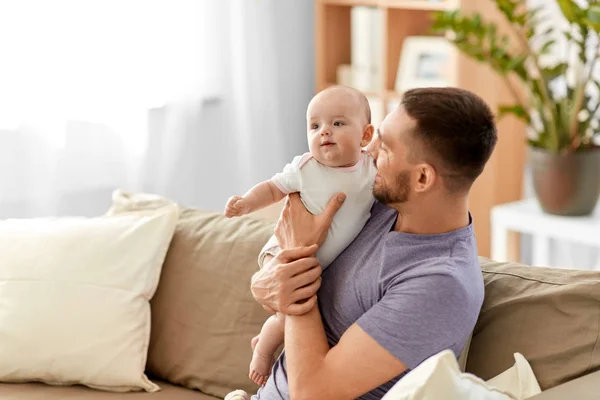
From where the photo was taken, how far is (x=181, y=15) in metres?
3.60

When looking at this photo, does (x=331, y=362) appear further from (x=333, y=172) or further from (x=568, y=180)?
(x=568, y=180)

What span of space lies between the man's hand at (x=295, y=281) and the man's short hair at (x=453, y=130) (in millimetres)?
295

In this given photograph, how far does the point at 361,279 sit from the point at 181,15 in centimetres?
222

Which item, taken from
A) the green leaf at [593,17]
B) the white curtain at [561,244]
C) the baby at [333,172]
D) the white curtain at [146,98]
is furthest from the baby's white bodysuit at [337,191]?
the white curtain at [561,244]

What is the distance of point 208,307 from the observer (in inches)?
85.2

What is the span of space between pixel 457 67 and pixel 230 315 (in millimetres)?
1777

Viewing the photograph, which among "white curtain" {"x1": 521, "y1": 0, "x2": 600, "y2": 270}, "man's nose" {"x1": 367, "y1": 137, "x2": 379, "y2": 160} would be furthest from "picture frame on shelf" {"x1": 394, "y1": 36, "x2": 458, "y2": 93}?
"man's nose" {"x1": 367, "y1": 137, "x2": 379, "y2": 160}

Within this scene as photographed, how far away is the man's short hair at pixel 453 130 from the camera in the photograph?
60.2 inches

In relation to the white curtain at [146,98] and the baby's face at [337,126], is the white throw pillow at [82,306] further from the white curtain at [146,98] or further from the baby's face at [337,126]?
the white curtain at [146,98]

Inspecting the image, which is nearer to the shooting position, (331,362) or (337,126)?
(331,362)

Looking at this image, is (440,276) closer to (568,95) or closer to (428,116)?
(428,116)

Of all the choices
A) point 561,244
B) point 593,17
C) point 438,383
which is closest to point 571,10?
point 593,17

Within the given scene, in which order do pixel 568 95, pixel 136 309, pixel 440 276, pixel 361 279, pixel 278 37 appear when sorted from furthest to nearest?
pixel 278 37 < pixel 568 95 < pixel 136 309 < pixel 361 279 < pixel 440 276

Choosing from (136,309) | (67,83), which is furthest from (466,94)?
(67,83)
